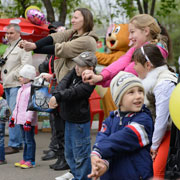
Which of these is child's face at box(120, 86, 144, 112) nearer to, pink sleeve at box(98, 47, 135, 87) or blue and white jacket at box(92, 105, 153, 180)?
blue and white jacket at box(92, 105, 153, 180)

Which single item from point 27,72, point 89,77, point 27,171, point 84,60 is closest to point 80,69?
point 84,60

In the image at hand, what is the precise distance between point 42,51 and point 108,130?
198 cm

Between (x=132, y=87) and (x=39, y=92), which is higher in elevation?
(x=132, y=87)

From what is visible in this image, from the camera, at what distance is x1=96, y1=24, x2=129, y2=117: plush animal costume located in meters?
7.91

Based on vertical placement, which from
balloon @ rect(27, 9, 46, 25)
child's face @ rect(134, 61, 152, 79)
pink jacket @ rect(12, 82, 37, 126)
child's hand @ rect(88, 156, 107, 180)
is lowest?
pink jacket @ rect(12, 82, 37, 126)

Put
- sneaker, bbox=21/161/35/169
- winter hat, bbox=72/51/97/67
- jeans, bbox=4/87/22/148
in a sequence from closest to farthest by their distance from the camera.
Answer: winter hat, bbox=72/51/97/67 < sneaker, bbox=21/161/35/169 < jeans, bbox=4/87/22/148

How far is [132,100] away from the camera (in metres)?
3.05

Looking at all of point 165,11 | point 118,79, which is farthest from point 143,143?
point 165,11

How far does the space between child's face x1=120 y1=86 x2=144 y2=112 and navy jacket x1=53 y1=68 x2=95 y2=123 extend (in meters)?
1.43

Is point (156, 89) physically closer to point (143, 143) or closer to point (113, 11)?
point (143, 143)

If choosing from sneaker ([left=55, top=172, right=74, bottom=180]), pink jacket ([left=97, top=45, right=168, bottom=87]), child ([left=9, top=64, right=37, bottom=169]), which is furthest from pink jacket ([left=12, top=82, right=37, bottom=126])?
pink jacket ([left=97, top=45, right=168, bottom=87])

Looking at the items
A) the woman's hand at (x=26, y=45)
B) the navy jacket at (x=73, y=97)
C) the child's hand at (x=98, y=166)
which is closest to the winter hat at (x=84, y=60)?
the navy jacket at (x=73, y=97)

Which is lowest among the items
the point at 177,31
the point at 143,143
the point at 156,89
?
the point at 177,31

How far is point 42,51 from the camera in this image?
4.83m
